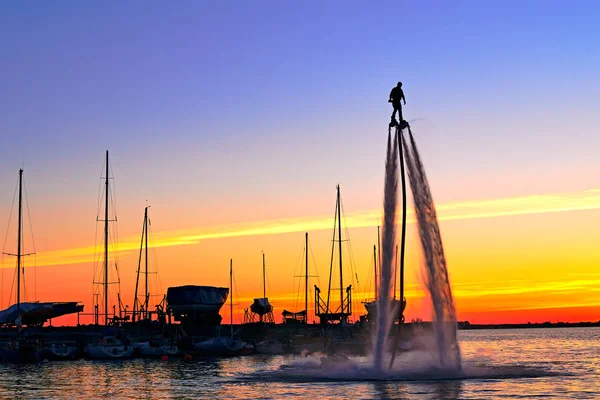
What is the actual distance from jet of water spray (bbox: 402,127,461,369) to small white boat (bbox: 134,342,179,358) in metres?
72.0

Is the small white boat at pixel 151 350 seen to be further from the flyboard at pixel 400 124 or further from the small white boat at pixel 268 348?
the flyboard at pixel 400 124

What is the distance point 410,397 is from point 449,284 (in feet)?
25.6

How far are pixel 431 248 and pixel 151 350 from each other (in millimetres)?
74017

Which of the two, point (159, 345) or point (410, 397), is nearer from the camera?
point (410, 397)

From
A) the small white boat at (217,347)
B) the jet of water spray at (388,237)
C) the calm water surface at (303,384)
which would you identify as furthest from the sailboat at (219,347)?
the jet of water spray at (388,237)

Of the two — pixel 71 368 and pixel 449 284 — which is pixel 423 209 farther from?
pixel 71 368

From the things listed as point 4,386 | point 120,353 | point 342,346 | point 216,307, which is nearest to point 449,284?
point 4,386

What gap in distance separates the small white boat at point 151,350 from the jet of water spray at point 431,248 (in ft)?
236

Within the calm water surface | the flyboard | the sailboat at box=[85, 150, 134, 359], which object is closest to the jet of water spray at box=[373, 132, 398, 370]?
the flyboard

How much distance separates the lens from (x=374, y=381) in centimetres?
5647

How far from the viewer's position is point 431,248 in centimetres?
5219

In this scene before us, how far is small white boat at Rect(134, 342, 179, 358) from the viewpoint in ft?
385

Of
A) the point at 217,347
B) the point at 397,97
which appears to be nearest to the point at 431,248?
the point at 397,97

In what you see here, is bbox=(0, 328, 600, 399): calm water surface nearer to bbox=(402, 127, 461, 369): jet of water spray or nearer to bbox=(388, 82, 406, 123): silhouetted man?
bbox=(402, 127, 461, 369): jet of water spray
